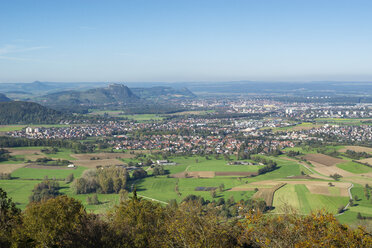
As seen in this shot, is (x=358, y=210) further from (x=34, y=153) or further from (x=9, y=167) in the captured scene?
(x=34, y=153)

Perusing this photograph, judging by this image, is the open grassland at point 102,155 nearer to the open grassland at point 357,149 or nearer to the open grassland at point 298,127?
the open grassland at point 357,149

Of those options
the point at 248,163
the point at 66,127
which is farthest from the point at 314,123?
the point at 66,127

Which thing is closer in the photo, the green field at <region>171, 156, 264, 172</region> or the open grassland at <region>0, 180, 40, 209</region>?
the open grassland at <region>0, 180, 40, 209</region>

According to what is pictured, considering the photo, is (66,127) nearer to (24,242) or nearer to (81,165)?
(81,165)

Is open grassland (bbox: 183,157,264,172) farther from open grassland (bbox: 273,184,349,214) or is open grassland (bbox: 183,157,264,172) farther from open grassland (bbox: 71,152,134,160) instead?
open grassland (bbox: 71,152,134,160)

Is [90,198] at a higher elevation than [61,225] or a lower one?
lower

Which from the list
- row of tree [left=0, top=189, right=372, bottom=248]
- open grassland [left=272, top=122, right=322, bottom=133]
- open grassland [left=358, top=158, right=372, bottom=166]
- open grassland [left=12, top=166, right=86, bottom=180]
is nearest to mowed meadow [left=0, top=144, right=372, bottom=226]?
open grassland [left=12, top=166, right=86, bottom=180]

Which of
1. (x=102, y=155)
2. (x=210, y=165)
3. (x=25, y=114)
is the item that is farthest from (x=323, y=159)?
(x=25, y=114)

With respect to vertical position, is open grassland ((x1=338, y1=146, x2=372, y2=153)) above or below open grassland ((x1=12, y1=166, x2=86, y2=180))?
above
